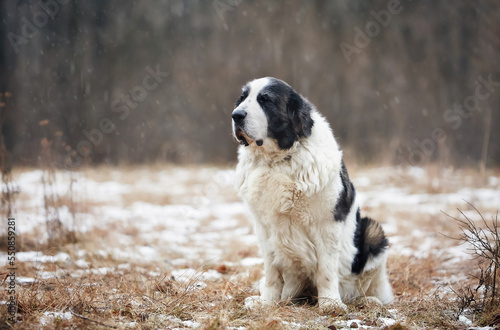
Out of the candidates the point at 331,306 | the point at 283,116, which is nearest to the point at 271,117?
the point at 283,116

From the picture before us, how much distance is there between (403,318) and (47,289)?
8.13 feet

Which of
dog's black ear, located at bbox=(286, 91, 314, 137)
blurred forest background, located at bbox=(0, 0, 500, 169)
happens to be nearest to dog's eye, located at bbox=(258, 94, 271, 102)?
dog's black ear, located at bbox=(286, 91, 314, 137)

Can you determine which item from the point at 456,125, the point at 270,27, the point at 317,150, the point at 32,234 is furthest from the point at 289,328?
the point at 270,27

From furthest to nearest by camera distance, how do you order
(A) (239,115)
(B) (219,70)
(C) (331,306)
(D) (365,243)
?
(B) (219,70)
(D) (365,243)
(A) (239,115)
(C) (331,306)

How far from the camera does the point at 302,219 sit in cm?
285

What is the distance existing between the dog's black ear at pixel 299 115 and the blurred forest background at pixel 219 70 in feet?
33.4

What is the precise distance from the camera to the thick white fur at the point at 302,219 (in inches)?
112

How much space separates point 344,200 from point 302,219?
36 cm

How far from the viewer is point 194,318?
2512mm

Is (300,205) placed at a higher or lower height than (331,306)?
higher

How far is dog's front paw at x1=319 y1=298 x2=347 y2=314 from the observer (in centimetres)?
274

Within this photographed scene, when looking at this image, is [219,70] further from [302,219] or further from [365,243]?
[302,219]

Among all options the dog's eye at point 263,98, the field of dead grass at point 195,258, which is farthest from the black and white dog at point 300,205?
the field of dead grass at point 195,258

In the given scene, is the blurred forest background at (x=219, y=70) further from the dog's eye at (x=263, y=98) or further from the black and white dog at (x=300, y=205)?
the dog's eye at (x=263, y=98)
